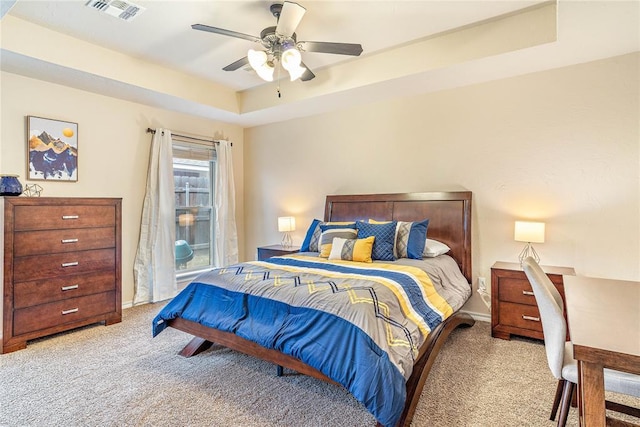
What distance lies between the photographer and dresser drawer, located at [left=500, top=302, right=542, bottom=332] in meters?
2.86

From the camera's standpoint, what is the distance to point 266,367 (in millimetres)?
2504

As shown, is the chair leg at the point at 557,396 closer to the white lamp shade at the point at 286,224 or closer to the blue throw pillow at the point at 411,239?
the blue throw pillow at the point at 411,239

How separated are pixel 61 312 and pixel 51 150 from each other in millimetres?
1618

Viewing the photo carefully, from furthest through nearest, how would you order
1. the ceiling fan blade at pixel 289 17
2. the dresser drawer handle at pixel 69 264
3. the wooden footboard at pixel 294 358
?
the dresser drawer handle at pixel 69 264
the ceiling fan blade at pixel 289 17
the wooden footboard at pixel 294 358

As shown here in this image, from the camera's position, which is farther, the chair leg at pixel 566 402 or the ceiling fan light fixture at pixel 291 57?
the ceiling fan light fixture at pixel 291 57

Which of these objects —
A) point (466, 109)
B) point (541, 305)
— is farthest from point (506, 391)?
point (466, 109)

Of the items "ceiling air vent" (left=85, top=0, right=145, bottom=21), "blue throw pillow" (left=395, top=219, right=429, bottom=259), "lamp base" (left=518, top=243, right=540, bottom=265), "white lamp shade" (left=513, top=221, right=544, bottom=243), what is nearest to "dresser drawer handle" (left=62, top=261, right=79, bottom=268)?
"ceiling air vent" (left=85, top=0, right=145, bottom=21)

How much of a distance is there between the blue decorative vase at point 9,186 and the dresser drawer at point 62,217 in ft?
0.61

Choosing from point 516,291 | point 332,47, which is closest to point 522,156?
point 516,291

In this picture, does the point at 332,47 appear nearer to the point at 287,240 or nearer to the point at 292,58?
the point at 292,58

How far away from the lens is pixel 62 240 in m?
3.11

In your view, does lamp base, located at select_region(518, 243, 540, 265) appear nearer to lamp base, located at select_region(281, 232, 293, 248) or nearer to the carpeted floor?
the carpeted floor

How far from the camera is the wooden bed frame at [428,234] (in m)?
2.01

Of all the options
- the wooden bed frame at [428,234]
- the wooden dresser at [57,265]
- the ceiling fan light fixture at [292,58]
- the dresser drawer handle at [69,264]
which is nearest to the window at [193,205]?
the wooden dresser at [57,265]
